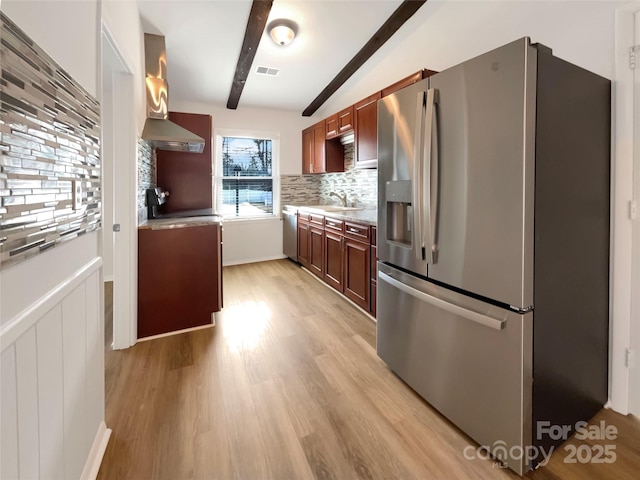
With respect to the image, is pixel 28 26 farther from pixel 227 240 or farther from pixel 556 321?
pixel 227 240

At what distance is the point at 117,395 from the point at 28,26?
1795mm

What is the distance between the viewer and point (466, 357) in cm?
145

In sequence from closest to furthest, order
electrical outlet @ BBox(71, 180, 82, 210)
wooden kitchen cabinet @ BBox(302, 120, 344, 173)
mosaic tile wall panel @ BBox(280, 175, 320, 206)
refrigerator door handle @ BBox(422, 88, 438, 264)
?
electrical outlet @ BBox(71, 180, 82, 210), refrigerator door handle @ BBox(422, 88, 438, 264), wooden kitchen cabinet @ BBox(302, 120, 344, 173), mosaic tile wall panel @ BBox(280, 175, 320, 206)

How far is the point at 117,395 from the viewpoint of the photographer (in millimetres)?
1786

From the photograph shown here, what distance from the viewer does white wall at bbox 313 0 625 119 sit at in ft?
5.47

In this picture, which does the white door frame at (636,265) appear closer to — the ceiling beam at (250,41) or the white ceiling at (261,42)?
the white ceiling at (261,42)

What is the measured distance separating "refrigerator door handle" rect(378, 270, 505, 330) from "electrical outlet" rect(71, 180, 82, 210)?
1566 mm

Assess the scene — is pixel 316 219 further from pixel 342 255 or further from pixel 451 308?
pixel 451 308

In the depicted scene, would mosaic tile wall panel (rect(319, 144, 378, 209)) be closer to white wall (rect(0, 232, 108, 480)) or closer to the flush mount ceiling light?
the flush mount ceiling light

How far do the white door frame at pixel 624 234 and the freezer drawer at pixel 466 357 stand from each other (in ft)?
2.68

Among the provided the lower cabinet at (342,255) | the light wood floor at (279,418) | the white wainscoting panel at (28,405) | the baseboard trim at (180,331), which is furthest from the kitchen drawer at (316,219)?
the white wainscoting panel at (28,405)

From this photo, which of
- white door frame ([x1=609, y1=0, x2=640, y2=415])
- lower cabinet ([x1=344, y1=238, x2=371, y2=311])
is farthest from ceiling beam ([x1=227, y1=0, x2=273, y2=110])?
white door frame ([x1=609, y1=0, x2=640, y2=415])

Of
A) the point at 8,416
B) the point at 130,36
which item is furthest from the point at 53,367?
the point at 130,36

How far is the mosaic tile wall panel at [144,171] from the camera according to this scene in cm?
253
